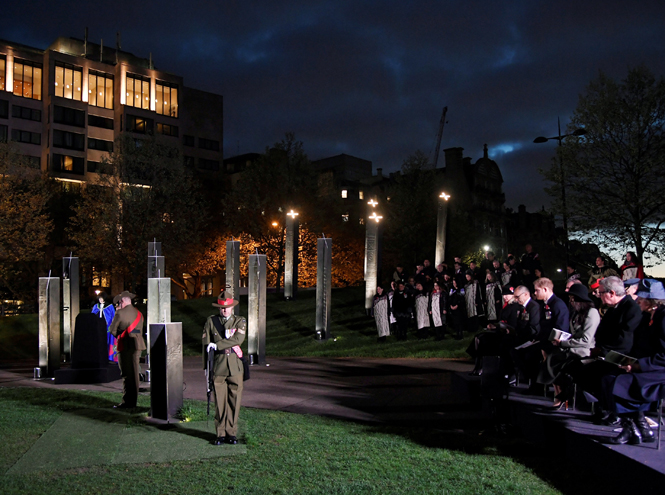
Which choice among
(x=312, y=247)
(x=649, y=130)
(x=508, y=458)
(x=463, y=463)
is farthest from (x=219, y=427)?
(x=312, y=247)

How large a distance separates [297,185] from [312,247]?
15.5ft

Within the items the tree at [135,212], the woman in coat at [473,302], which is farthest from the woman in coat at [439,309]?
the tree at [135,212]

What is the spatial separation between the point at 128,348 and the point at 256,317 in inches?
284

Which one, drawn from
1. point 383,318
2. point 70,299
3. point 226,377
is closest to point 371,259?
point 383,318

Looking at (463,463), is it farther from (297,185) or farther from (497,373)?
(297,185)

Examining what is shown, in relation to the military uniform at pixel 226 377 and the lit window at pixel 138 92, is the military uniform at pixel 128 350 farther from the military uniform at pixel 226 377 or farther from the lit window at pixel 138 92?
the lit window at pixel 138 92

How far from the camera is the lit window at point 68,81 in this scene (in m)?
59.8

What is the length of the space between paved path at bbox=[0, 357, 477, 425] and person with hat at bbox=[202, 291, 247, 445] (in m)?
2.67

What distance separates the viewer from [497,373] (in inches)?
362

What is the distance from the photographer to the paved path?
11086 millimetres

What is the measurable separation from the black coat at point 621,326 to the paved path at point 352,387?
376 cm

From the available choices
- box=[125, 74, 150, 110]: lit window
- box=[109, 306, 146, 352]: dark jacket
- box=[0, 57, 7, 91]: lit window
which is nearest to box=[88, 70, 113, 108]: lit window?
box=[125, 74, 150, 110]: lit window

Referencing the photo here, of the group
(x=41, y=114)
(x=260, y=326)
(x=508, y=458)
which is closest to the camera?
(x=508, y=458)

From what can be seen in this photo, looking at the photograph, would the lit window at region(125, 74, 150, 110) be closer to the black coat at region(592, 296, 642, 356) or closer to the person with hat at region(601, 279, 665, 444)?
the black coat at region(592, 296, 642, 356)
